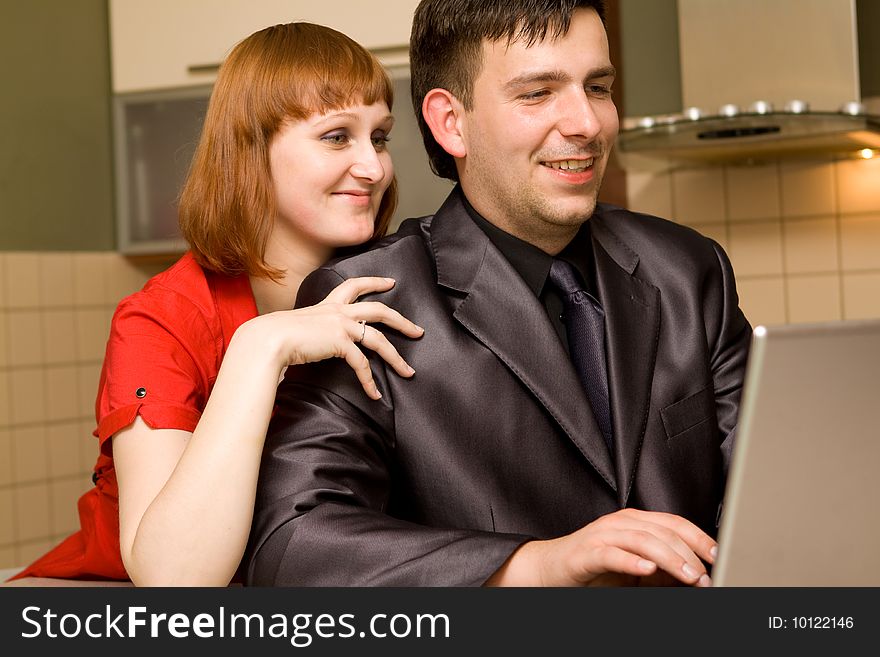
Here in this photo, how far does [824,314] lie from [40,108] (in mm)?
2240

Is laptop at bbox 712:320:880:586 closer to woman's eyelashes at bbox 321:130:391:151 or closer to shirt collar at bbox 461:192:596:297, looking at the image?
Answer: shirt collar at bbox 461:192:596:297

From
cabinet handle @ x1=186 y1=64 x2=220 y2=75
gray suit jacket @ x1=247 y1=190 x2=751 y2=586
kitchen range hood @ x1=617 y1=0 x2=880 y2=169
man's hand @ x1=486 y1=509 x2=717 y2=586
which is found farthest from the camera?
cabinet handle @ x1=186 y1=64 x2=220 y2=75

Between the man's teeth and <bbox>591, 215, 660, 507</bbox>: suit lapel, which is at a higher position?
the man's teeth

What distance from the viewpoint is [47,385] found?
279 centimetres

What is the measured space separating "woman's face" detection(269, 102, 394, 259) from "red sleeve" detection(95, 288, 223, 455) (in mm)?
212

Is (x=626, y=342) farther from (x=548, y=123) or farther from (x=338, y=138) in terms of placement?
(x=338, y=138)

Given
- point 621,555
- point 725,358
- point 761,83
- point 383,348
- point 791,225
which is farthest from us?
point 791,225

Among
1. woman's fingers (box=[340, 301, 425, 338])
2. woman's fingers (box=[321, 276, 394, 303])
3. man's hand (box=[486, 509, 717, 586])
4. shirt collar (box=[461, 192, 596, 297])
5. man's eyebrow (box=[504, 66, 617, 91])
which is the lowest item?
man's hand (box=[486, 509, 717, 586])

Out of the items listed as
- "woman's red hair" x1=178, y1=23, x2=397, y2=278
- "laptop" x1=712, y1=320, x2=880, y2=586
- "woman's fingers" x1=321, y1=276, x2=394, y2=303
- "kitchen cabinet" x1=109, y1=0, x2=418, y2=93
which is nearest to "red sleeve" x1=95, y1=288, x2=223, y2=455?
"woman's red hair" x1=178, y1=23, x2=397, y2=278

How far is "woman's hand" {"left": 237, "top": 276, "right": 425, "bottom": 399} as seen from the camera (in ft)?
3.57

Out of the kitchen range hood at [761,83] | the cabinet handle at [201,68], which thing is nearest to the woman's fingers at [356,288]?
the kitchen range hood at [761,83]

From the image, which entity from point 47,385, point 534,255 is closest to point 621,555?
point 534,255

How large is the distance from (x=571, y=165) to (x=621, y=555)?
2.00 feet
